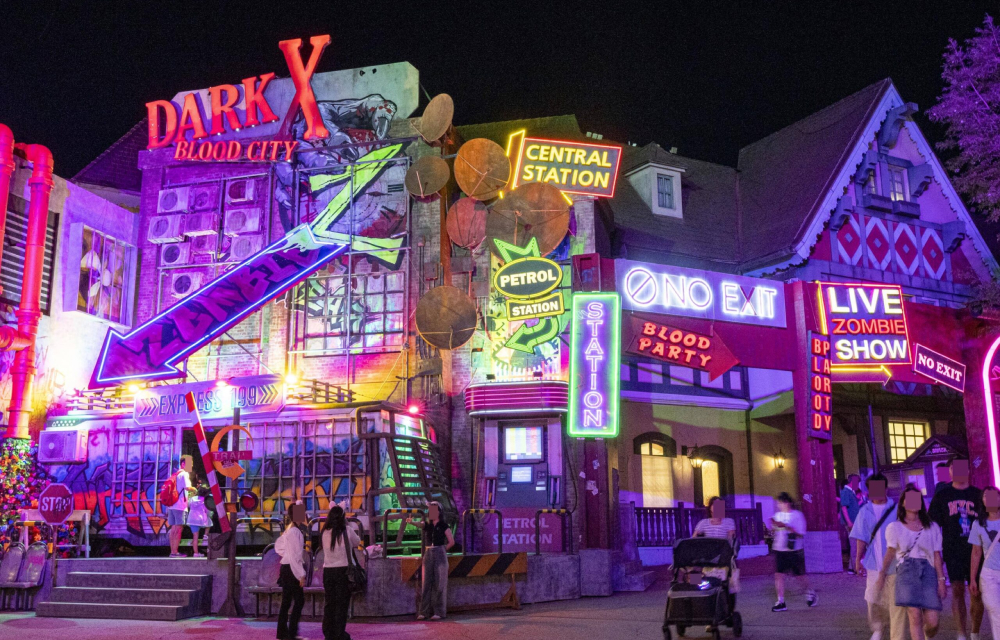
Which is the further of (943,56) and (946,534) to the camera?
(943,56)

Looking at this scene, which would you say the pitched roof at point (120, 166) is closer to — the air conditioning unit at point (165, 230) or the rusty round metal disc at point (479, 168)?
the air conditioning unit at point (165, 230)

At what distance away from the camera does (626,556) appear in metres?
17.6

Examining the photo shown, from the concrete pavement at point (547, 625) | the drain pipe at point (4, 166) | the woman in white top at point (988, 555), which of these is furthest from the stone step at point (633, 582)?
the drain pipe at point (4, 166)

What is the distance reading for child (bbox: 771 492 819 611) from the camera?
40.6 feet

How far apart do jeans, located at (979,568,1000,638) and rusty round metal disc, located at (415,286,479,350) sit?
12.4 metres

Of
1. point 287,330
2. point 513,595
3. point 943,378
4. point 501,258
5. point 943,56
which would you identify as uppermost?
point 943,56

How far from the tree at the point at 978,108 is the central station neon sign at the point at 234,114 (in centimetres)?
1530

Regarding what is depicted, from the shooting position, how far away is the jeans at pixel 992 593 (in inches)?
306

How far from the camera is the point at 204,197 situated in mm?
23297

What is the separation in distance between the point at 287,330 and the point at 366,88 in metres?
6.68

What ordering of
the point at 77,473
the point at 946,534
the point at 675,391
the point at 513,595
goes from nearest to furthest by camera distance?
the point at 946,534 → the point at 513,595 → the point at 77,473 → the point at 675,391

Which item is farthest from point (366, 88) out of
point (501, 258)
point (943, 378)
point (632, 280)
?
point (943, 378)

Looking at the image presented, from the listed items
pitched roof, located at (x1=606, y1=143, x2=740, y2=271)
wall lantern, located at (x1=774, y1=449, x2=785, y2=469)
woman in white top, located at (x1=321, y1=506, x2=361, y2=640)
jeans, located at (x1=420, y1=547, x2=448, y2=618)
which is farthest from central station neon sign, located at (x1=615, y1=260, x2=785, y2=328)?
woman in white top, located at (x1=321, y1=506, x2=361, y2=640)

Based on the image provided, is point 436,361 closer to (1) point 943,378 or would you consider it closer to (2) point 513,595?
(2) point 513,595
